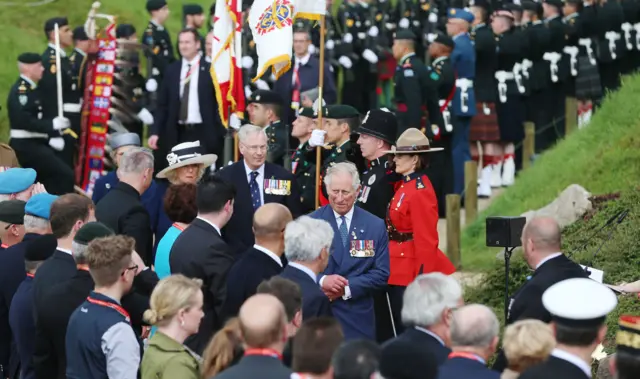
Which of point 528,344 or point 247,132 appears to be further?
point 247,132

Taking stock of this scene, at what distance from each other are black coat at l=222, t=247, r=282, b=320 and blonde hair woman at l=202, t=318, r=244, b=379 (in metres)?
1.31

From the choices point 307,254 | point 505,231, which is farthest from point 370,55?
point 307,254

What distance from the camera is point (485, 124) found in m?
17.3

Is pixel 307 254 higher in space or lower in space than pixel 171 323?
higher

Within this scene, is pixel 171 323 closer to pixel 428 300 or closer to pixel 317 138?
pixel 428 300

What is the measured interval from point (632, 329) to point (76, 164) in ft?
38.2

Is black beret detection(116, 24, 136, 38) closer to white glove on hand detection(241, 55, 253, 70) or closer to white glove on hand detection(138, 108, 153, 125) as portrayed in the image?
white glove on hand detection(138, 108, 153, 125)

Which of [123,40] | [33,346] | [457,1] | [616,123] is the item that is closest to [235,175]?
[33,346]

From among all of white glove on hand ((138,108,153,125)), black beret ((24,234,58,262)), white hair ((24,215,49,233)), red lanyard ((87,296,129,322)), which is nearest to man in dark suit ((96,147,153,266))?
white hair ((24,215,49,233))

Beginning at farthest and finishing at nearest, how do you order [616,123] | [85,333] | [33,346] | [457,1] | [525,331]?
[457,1] → [616,123] → [33,346] → [85,333] → [525,331]

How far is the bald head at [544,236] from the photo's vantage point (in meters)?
7.45

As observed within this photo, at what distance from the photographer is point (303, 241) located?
7.55 m

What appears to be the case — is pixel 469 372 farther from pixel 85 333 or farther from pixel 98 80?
pixel 98 80

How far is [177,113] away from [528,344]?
9524mm
